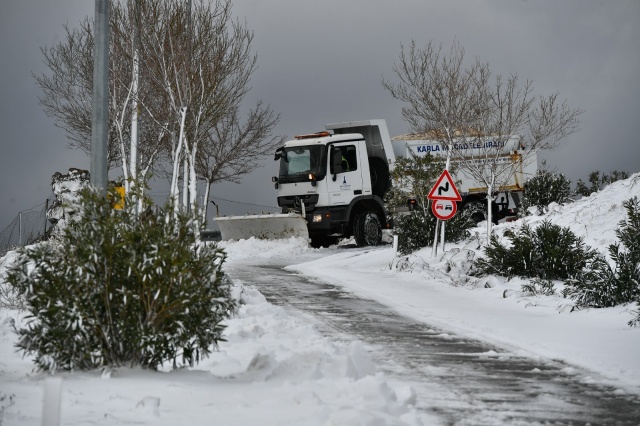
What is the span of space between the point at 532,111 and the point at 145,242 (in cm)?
2518

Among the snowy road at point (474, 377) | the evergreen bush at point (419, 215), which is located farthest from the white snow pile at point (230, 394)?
the evergreen bush at point (419, 215)

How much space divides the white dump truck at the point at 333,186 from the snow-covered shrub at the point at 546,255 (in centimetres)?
1111

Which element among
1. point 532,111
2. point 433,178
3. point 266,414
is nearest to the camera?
point 266,414

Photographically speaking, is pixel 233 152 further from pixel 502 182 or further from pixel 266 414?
pixel 266 414

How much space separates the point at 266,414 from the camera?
6086 millimetres

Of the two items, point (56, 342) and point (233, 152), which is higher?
point (233, 152)

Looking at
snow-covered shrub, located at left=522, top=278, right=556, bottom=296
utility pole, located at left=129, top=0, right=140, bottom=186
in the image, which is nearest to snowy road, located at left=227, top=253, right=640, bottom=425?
snow-covered shrub, located at left=522, top=278, right=556, bottom=296

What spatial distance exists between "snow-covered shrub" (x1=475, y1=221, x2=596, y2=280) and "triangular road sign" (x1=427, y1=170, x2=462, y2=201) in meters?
2.71

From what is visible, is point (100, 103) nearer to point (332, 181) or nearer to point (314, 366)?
point (314, 366)

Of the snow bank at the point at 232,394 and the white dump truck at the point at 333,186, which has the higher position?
the white dump truck at the point at 333,186

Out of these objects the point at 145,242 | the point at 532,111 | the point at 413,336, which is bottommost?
the point at 413,336

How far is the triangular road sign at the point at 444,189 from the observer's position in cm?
2109

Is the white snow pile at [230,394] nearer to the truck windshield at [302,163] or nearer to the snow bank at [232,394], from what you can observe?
the snow bank at [232,394]

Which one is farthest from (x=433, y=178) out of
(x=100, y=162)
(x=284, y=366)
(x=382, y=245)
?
(x=284, y=366)
